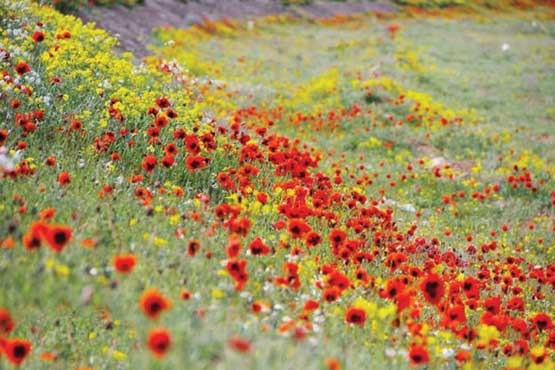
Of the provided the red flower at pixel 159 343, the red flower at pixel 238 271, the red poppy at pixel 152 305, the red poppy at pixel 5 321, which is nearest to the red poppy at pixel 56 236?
the red poppy at pixel 5 321

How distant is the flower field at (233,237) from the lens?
10.6ft

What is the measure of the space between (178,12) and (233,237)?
2716 centimetres

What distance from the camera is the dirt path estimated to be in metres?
18.8

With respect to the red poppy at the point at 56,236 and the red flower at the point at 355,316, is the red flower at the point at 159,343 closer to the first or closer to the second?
the red poppy at the point at 56,236

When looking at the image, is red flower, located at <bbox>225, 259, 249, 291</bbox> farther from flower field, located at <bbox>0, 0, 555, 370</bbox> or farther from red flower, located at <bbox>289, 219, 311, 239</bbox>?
red flower, located at <bbox>289, 219, 311, 239</bbox>

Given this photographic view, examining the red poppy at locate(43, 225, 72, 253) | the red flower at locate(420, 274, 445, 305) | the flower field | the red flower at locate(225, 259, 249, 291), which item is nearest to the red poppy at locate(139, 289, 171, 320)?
the flower field

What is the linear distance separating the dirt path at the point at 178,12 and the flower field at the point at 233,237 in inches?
188

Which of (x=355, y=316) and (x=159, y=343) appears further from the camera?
(x=355, y=316)

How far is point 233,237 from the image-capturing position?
12.4 feet

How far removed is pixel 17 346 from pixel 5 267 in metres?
0.62

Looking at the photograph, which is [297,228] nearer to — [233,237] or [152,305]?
[233,237]

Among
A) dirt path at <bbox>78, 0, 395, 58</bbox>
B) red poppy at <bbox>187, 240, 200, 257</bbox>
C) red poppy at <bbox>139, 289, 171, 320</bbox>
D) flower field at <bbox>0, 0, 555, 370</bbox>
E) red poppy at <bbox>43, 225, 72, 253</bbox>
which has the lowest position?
dirt path at <bbox>78, 0, 395, 58</bbox>

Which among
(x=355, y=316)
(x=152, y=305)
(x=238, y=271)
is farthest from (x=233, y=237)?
(x=152, y=305)

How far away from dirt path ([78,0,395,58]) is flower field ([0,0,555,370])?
4783 millimetres
